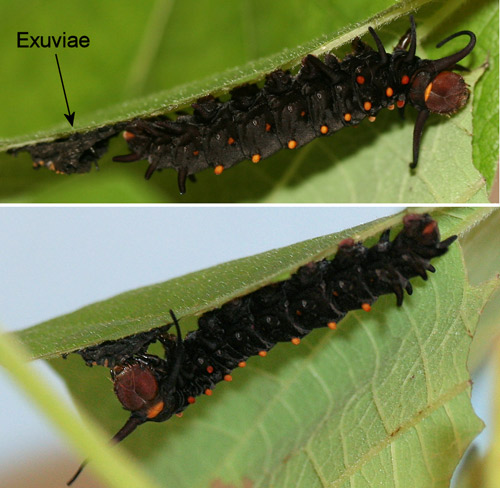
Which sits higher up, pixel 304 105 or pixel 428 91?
pixel 304 105

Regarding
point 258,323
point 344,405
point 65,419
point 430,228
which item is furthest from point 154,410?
point 65,419

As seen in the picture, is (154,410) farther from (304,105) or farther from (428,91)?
(428,91)

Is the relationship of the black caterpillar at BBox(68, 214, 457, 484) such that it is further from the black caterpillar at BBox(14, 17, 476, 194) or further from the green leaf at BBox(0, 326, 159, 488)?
the green leaf at BBox(0, 326, 159, 488)

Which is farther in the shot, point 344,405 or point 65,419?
Answer: point 344,405

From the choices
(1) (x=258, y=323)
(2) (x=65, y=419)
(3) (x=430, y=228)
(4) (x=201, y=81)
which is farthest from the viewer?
(4) (x=201, y=81)

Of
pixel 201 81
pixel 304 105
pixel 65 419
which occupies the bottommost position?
pixel 65 419

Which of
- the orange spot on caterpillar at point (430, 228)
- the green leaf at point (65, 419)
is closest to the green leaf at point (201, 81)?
the orange spot on caterpillar at point (430, 228)

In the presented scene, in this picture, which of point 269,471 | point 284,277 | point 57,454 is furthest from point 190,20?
point 57,454
